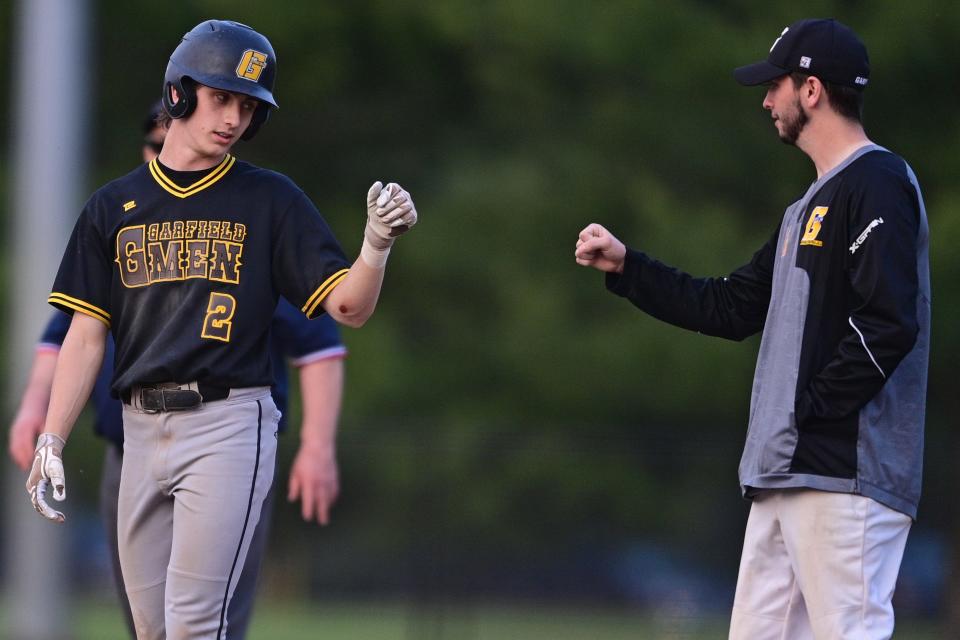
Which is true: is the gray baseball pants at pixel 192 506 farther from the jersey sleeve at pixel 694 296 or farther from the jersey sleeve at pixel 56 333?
the jersey sleeve at pixel 56 333

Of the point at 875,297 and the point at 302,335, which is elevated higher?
the point at 875,297

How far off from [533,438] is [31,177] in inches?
194

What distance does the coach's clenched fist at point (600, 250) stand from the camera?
16.5ft

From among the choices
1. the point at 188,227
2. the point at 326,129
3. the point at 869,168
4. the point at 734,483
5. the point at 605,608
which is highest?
the point at 326,129

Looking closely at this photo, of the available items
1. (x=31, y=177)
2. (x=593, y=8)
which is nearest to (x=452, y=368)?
(x=593, y=8)

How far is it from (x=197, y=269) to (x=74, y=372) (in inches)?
20.9

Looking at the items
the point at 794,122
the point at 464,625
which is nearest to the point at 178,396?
the point at 794,122

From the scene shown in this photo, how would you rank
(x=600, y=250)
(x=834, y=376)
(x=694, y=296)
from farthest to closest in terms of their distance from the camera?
(x=694, y=296) < (x=600, y=250) < (x=834, y=376)

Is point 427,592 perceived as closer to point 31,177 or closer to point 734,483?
point 734,483

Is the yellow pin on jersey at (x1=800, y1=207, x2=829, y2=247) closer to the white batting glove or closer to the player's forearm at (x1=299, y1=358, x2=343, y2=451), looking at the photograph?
the white batting glove

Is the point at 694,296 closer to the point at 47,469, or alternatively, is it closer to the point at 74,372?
the point at 74,372

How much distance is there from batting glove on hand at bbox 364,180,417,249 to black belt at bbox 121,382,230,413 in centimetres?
72

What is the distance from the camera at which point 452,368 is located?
1578cm

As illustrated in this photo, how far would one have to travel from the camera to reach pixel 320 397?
19.9 feet
